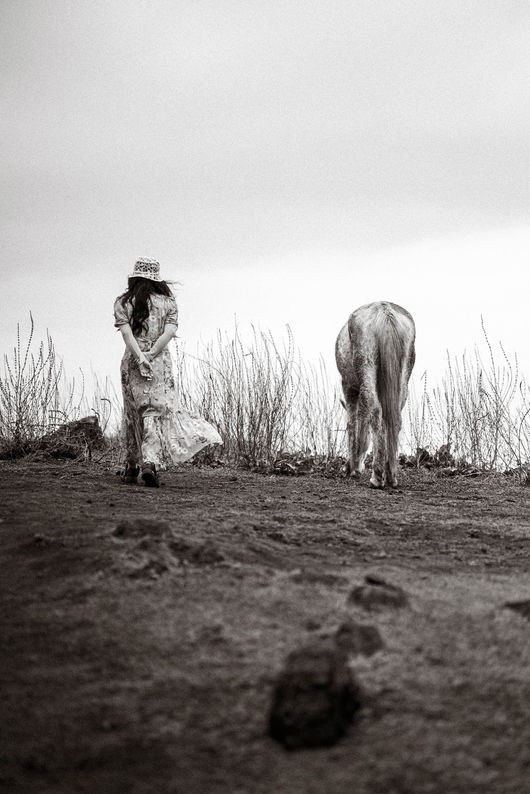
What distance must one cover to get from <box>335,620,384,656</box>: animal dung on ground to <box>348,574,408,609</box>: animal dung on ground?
252 millimetres

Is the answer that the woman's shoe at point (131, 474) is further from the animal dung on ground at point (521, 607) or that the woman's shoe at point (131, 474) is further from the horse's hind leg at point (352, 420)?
the animal dung on ground at point (521, 607)

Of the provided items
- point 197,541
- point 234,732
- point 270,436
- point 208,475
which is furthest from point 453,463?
point 234,732

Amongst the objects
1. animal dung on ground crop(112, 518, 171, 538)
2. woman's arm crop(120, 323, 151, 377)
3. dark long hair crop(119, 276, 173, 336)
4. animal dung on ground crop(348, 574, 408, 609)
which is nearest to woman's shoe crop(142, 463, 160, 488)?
woman's arm crop(120, 323, 151, 377)

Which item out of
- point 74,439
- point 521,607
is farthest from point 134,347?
point 521,607

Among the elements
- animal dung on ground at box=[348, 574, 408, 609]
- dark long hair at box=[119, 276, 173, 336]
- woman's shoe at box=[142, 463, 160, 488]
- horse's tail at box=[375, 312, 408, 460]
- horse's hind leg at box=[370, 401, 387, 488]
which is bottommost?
animal dung on ground at box=[348, 574, 408, 609]

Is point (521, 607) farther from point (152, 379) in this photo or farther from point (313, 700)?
point (152, 379)

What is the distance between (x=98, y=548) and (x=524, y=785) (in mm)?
2177

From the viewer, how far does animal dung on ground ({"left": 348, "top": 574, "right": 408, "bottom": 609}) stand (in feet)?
10.2

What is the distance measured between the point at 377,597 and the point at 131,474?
13.2 feet

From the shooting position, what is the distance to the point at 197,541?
3.82 meters

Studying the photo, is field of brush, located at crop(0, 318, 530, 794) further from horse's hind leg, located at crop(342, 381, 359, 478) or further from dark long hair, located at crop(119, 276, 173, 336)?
horse's hind leg, located at crop(342, 381, 359, 478)

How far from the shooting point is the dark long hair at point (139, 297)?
675 cm

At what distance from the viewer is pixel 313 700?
7.45 feet

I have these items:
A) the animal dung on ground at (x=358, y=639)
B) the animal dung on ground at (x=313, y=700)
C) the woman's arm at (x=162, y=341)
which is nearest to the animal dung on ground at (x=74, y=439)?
the woman's arm at (x=162, y=341)
